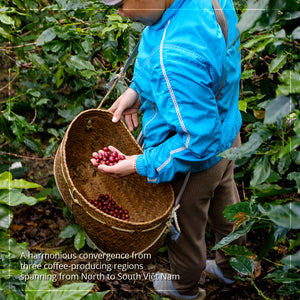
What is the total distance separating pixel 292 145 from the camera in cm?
71

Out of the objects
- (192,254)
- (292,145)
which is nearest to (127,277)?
(192,254)

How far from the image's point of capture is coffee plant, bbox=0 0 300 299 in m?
0.74

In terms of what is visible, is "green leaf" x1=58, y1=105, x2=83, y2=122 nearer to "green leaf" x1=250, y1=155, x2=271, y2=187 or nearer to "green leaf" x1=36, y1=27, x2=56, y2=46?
"green leaf" x1=36, y1=27, x2=56, y2=46

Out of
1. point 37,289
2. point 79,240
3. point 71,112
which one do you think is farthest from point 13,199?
point 71,112

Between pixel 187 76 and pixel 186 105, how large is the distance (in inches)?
3.5

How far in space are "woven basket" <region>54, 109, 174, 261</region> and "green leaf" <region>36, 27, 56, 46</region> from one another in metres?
0.44

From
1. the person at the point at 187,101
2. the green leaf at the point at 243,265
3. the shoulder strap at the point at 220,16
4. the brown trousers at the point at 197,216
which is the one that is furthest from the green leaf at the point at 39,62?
the green leaf at the point at 243,265

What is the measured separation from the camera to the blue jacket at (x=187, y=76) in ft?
3.71

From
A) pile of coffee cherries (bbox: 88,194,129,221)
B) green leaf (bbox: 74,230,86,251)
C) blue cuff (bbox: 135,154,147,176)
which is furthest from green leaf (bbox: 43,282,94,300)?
green leaf (bbox: 74,230,86,251)

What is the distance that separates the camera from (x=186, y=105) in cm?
115

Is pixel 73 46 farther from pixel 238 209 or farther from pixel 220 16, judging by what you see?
pixel 238 209

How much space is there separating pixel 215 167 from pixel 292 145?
753 mm

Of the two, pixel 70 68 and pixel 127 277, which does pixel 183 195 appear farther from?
pixel 70 68

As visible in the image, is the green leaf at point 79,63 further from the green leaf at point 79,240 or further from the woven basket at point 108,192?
the green leaf at point 79,240
